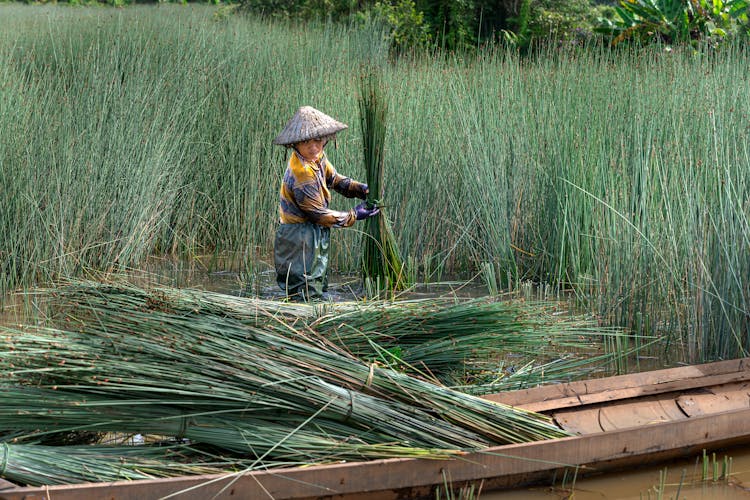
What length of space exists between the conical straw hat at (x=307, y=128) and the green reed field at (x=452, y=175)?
1.22 metres

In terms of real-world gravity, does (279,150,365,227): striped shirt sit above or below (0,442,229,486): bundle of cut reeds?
above

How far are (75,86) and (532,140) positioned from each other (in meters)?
3.57

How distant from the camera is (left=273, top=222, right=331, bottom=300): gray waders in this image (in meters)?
4.97

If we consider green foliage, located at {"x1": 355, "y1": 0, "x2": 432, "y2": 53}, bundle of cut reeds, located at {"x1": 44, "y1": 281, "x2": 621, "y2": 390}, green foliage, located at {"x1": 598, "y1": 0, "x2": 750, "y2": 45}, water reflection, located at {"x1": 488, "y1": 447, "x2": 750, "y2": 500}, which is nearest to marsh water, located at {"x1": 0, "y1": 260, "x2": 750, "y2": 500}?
water reflection, located at {"x1": 488, "y1": 447, "x2": 750, "y2": 500}

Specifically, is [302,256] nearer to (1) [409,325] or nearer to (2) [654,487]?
(1) [409,325]

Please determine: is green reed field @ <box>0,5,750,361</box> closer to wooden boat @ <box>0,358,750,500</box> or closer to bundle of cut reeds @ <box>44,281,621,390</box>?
wooden boat @ <box>0,358,750,500</box>

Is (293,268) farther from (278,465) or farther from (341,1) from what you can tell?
(341,1)

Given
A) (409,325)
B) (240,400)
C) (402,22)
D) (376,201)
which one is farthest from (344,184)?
(402,22)

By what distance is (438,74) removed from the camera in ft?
25.6

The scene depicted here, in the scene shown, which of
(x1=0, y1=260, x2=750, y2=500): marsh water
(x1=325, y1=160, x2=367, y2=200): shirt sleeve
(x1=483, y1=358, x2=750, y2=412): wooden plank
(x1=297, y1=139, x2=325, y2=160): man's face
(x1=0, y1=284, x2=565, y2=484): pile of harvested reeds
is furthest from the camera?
(x1=325, y1=160, x2=367, y2=200): shirt sleeve

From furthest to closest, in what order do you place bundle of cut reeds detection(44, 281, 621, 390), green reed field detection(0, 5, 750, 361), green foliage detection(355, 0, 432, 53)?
green foliage detection(355, 0, 432, 53), green reed field detection(0, 5, 750, 361), bundle of cut reeds detection(44, 281, 621, 390)

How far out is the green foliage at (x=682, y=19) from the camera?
11.3 metres

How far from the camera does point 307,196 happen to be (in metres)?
4.84

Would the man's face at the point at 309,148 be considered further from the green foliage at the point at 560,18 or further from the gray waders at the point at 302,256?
the green foliage at the point at 560,18
